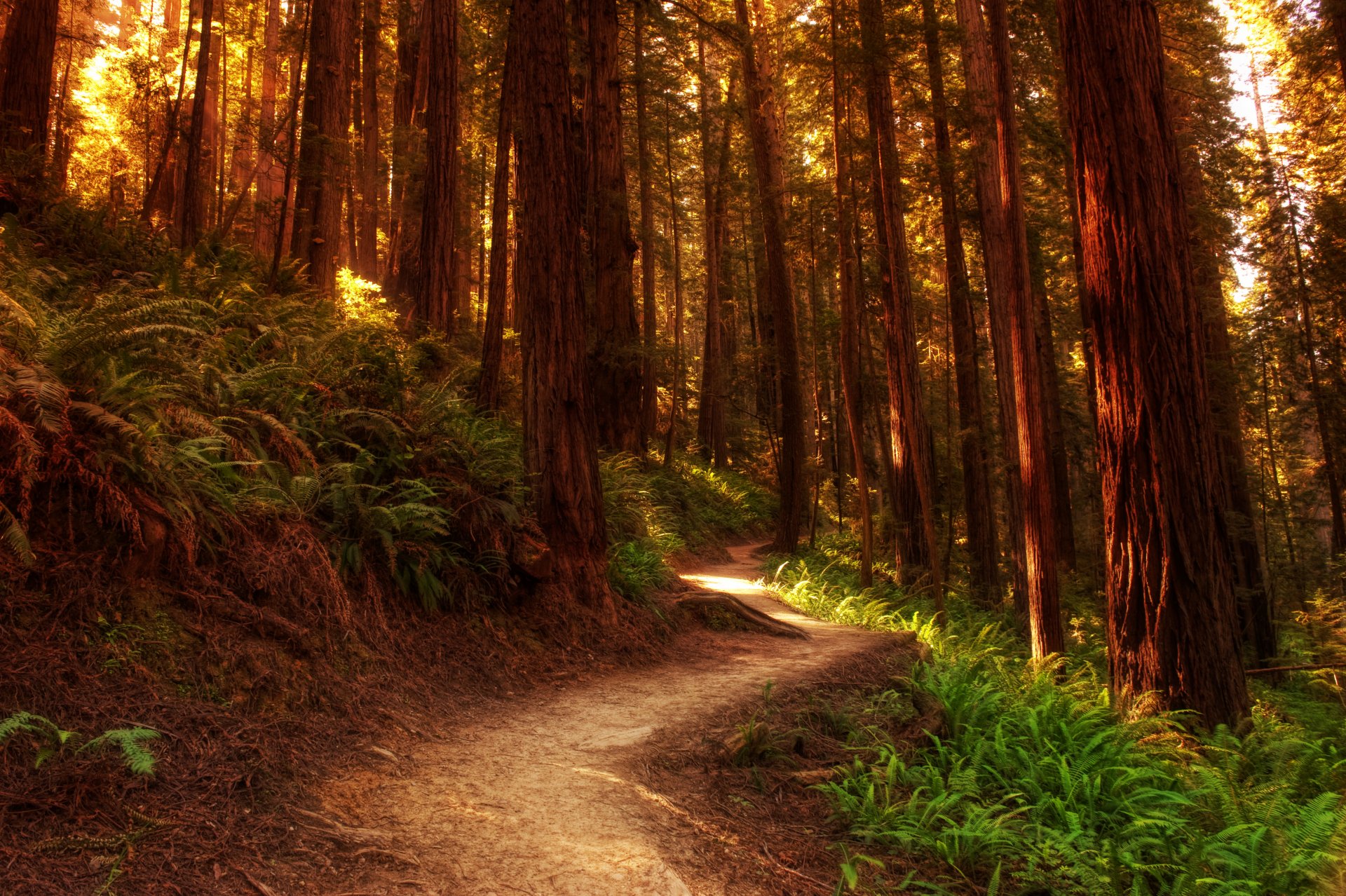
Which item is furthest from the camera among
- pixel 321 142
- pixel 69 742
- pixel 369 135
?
pixel 369 135

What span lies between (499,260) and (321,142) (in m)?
2.70

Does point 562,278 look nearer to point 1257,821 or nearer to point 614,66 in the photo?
point 1257,821

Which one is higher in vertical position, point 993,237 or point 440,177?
point 440,177

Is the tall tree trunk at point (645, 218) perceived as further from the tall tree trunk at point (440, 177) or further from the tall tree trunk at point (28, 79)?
the tall tree trunk at point (28, 79)

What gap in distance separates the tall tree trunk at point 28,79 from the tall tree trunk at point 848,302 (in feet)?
32.9

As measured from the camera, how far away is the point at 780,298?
1636cm

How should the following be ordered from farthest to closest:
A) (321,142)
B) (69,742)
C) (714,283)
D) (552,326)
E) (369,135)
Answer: (714,283) < (369,135) < (321,142) < (552,326) < (69,742)

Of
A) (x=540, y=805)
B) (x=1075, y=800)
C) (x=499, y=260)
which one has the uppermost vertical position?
(x=499, y=260)

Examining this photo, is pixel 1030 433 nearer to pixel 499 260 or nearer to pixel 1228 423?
pixel 499 260

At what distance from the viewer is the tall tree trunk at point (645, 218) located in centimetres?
1465

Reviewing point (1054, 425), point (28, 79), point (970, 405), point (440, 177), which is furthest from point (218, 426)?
point (1054, 425)

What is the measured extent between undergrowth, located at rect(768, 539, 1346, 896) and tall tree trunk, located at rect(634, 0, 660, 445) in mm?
8751

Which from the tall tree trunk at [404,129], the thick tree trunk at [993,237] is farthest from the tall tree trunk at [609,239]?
the thick tree trunk at [993,237]

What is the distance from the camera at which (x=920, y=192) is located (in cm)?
1473
